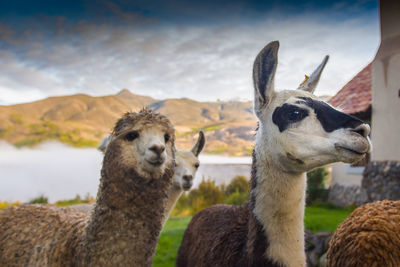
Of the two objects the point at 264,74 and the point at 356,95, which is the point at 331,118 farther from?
the point at 356,95

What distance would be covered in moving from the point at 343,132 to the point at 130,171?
1.48 m

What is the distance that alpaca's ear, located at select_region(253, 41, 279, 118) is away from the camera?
233 cm

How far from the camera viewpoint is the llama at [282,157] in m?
1.98

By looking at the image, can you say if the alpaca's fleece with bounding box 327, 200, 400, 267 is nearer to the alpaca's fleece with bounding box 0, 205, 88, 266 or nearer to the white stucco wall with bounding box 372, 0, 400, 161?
the alpaca's fleece with bounding box 0, 205, 88, 266

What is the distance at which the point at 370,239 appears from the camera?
8.70 feet

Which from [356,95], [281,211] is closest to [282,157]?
[281,211]

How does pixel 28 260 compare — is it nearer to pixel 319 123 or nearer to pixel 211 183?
pixel 319 123

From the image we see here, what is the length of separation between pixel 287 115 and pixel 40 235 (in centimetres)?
212

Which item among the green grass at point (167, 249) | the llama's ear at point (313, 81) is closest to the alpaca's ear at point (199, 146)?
the green grass at point (167, 249)

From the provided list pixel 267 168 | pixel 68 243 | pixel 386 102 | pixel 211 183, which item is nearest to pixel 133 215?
pixel 68 243

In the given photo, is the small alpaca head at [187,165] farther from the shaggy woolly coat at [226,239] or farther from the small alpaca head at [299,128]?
the small alpaca head at [299,128]

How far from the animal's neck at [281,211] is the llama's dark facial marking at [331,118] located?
1.56ft

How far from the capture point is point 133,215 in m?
2.14

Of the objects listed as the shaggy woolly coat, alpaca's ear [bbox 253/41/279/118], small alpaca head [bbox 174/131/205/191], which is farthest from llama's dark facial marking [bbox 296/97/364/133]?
small alpaca head [bbox 174/131/205/191]
